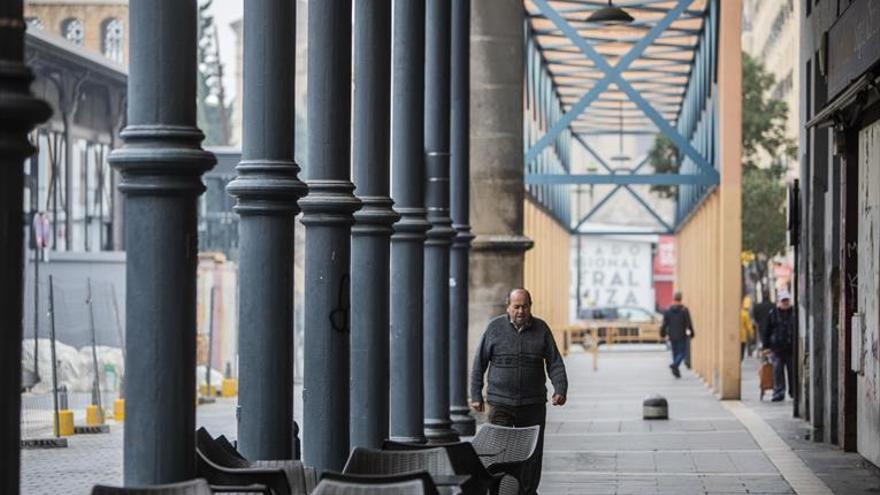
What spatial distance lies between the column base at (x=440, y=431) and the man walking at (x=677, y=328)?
2147 cm

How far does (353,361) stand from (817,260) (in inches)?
371

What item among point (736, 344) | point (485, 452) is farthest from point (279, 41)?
point (736, 344)

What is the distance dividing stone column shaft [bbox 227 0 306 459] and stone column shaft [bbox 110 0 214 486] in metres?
2.67

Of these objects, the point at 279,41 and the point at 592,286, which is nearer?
the point at 279,41

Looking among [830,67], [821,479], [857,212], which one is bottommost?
[821,479]

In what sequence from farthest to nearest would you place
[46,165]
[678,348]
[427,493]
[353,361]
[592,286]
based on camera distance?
[592,286] → [46,165] → [678,348] → [353,361] → [427,493]

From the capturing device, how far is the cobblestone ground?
749 inches

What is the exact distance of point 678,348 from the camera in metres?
43.9

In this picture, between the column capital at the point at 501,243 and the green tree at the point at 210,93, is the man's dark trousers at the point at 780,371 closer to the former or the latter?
the column capital at the point at 501,243

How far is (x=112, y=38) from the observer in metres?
96.1

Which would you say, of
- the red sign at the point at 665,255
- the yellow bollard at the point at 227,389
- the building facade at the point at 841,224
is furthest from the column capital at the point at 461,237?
the red sign at the point at 665,255

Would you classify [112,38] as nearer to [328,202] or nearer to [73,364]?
[73,364]

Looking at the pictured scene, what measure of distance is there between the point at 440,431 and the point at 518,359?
613 centimetres

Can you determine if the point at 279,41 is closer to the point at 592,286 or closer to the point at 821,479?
the point at 821,479
